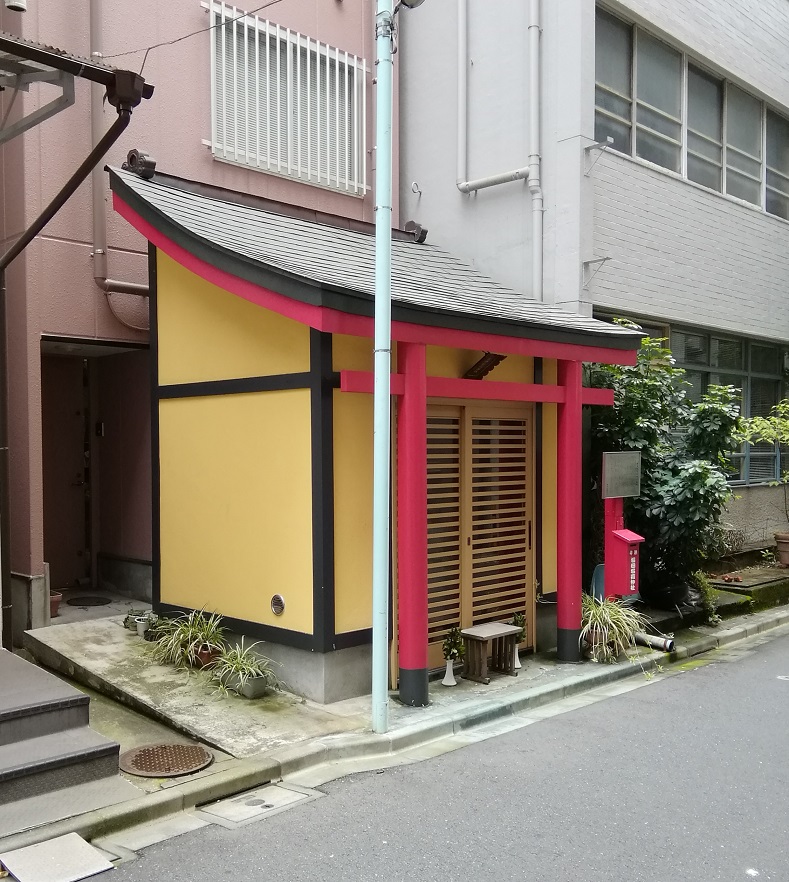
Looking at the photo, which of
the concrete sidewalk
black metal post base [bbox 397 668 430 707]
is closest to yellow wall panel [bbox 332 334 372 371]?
black metal post base [bbox 397 668 430 707]

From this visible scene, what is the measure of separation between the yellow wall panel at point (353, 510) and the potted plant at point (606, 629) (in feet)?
8.16

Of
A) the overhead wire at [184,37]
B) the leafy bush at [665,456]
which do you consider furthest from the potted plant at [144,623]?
the overhead wire at [184,37]

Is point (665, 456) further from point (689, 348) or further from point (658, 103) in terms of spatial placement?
point (658, 103)

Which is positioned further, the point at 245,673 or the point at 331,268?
the point at 331,268

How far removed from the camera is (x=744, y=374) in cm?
1380

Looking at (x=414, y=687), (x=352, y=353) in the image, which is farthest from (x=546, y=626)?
(x=352, y=353)

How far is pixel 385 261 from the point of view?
5.90 meters

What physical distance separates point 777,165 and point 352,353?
10989 mm

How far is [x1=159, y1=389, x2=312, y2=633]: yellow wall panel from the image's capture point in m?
6.69

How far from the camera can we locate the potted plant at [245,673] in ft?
21.5

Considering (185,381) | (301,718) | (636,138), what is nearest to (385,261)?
(185,381)

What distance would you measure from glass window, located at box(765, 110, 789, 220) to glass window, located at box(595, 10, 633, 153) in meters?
4.48

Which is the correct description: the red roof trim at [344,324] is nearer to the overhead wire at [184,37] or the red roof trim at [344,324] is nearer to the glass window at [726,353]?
the overhead wire at [184,37]

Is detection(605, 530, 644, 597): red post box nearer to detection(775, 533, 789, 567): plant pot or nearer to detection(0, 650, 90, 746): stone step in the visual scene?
detection(0, 650, 90, 746): stone step
